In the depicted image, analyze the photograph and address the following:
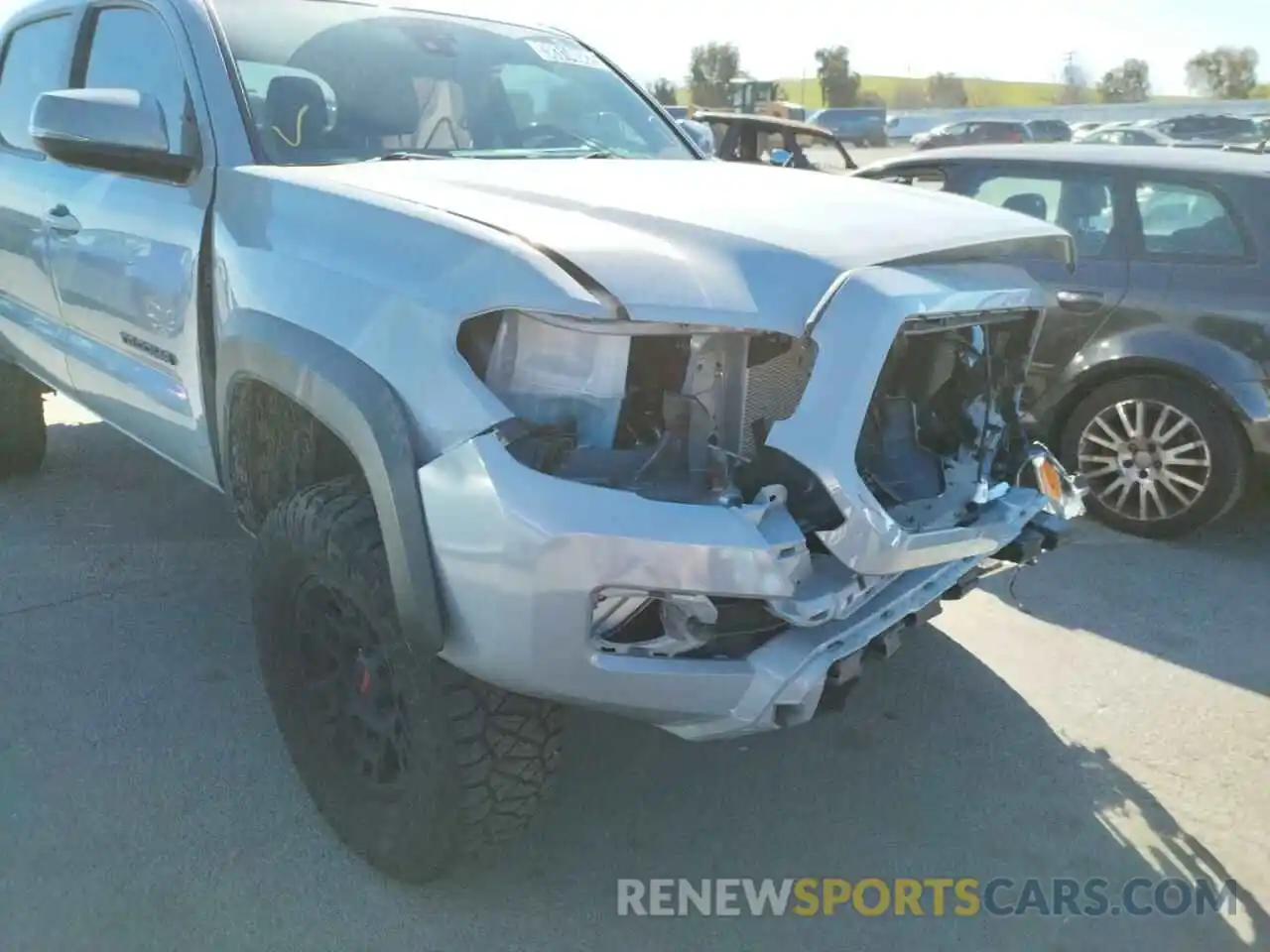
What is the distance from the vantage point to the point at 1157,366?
5.06 m

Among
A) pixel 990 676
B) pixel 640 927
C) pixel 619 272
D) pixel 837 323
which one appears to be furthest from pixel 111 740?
pixel 990 676

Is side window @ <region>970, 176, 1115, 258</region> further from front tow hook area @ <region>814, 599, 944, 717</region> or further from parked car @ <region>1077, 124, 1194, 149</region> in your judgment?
parked car @ <region>1077, 124, 1194, 149</region>

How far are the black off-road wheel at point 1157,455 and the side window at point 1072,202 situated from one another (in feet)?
2.44

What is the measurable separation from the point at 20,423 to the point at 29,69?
1.69 m

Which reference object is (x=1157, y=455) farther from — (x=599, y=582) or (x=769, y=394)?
(x=599, y=582)

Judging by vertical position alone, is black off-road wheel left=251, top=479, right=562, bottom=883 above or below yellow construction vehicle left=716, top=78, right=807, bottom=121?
below

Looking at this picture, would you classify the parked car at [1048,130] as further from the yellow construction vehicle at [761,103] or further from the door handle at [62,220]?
the door handle at [62,220]

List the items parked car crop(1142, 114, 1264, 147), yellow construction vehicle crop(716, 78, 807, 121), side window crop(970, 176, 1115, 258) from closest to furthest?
side window crop(970, 176, 1115, 258)
yellow construction vehicle crop(716, 78, 807, 121)
parked car crop(1142, 114, 1264, 147)

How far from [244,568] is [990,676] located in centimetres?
284

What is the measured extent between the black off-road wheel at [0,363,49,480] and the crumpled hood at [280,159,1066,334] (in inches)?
122

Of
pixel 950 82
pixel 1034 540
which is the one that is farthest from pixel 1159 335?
pixel 950 82

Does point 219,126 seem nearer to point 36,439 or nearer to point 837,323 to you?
point 837,323

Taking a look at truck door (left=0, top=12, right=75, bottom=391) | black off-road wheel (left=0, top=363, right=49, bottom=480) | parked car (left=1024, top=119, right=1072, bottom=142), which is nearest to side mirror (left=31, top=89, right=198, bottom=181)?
truck door (left=0, top=12, right=75, bottom=391)

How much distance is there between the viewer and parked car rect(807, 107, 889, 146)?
4450 cm
